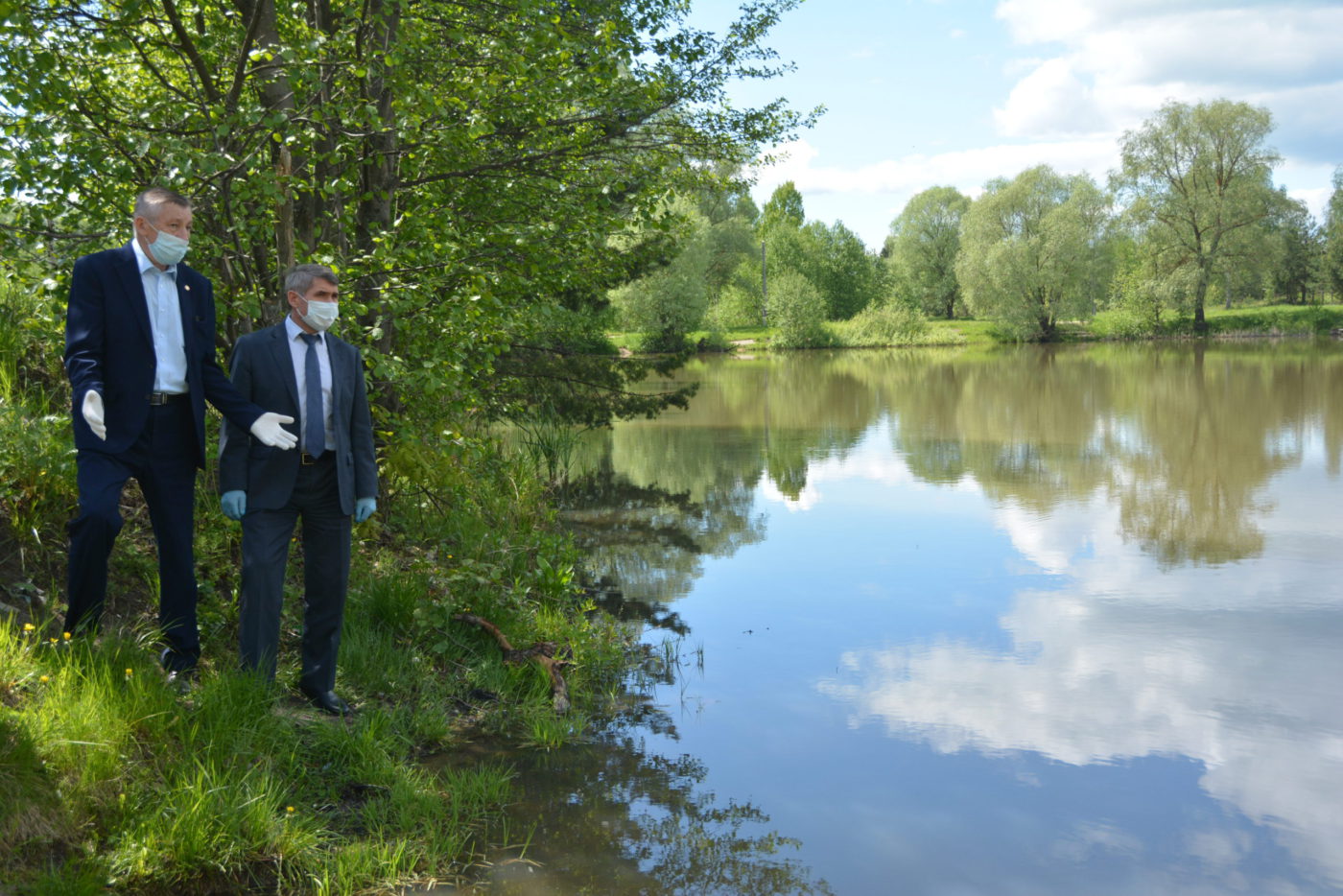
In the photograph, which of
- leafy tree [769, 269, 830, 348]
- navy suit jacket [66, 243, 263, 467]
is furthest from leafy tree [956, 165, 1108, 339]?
navy suit jacket [66, 243, 263, 467]

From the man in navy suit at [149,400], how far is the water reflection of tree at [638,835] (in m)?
1.59

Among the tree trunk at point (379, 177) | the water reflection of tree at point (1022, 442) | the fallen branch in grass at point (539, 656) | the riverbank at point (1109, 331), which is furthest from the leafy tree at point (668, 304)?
the fallen branch in grass at point (539, 656)

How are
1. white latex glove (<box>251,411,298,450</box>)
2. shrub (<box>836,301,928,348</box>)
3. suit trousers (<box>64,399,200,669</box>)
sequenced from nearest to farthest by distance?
suit trousers (<box>64,399,200,669</box>) → white latex glove (<box>251,411,298,450</box>) → shrub (<box>836,301,928,348</box>)

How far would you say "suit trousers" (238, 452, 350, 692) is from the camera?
14.9 feet

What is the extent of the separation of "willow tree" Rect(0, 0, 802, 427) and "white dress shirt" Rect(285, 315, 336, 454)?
2.49 feet

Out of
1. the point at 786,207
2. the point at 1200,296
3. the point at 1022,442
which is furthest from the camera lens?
the point at 786,207

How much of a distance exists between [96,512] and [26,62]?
73.4 inches

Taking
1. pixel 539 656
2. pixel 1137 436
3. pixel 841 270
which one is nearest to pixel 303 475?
pixel 539 656

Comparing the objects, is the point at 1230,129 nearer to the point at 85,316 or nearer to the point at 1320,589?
the point at 1320,589

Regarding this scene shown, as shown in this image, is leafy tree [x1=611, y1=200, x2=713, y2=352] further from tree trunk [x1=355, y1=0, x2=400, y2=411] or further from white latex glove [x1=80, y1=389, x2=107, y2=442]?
white latex glove [x1=80, y1=389, x2=107, y2=442]

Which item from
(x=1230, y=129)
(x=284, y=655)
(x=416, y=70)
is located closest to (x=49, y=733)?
(x=284, y=655)

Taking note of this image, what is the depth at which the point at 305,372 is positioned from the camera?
457cm

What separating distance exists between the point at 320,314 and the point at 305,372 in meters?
0.26

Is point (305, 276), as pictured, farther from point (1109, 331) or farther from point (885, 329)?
point (1109, 331)
